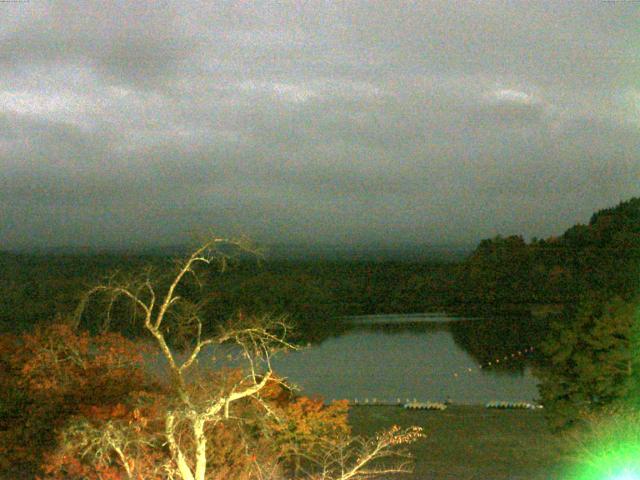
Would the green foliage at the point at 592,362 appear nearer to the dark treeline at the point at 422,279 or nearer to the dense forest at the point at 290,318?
the dense forest at the point at 290,318

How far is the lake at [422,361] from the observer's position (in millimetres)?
29273

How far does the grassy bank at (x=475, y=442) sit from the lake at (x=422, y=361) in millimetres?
3374

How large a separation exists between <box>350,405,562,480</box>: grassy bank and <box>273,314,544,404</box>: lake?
337 cm

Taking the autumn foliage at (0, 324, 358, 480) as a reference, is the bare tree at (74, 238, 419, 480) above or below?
above

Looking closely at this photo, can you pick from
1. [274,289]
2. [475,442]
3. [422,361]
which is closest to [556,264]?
[274,289]

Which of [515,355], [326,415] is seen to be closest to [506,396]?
[515,355]

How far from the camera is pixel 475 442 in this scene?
16.5 meters

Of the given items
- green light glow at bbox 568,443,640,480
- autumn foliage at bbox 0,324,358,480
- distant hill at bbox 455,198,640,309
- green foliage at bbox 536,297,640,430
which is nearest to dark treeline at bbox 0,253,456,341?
distant hill at bbox 455,198,640,309

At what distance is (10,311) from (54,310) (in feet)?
7.27

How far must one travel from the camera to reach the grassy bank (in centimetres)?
1362

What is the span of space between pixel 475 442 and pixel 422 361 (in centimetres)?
2002

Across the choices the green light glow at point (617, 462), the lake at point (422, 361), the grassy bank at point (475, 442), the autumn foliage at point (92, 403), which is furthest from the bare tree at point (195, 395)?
the lake at point (422, 361)

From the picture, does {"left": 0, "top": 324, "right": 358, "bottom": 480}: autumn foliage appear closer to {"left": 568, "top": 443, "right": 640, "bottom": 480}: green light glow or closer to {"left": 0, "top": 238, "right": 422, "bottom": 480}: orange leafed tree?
{"left": 0, "top": 238, "right": 422, "bottom": 480}: orange leafed tree

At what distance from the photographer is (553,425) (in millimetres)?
14750
